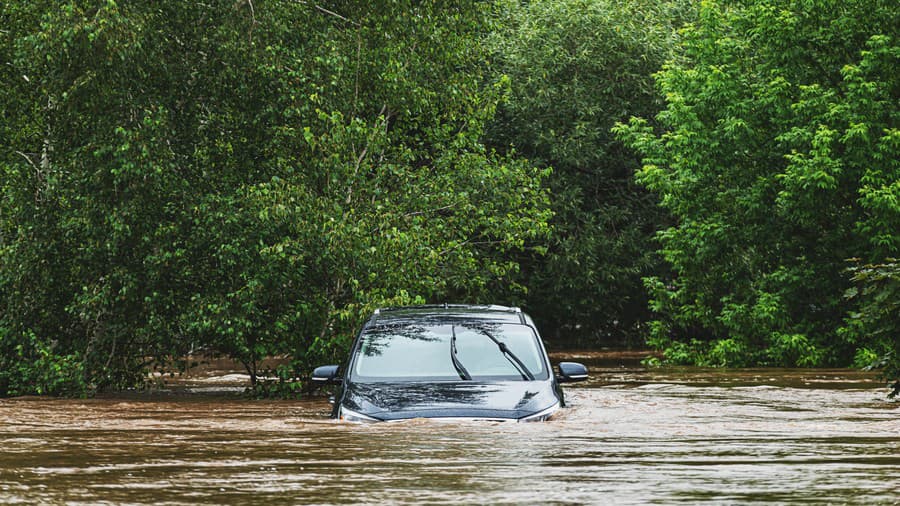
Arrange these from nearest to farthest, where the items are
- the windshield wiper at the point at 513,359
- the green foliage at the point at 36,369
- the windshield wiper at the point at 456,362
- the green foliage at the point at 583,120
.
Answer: the windshield wiper at the point at 456,362 → the windshield wiper at the point at 513,359 → the green foliage at the point at 36,369 → the green foliage at the point at 583,120

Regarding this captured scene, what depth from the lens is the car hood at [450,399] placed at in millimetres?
10414

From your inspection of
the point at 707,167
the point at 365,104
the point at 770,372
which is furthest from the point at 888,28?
the point at 365,104

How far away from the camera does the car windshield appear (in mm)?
11219

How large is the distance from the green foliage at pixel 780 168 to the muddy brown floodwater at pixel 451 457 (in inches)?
514

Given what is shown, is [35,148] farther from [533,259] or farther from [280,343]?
[533,259]

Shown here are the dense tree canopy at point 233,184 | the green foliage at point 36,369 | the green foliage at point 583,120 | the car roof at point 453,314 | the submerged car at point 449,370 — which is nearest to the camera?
the submerged car at point 449,370

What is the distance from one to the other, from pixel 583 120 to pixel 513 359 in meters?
26.0

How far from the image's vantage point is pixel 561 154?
3622cm

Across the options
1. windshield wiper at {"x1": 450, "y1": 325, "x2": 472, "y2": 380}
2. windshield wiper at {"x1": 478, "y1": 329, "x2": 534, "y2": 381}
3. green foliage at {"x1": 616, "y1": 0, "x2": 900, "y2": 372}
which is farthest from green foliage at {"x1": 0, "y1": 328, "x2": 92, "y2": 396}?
green foliage at {"x1": 616, "y1": 0, "x2": 900, "y2": 372}

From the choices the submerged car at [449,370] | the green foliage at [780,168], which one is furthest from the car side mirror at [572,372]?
the green foliage at [780,168]

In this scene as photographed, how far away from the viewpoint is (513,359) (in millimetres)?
11422

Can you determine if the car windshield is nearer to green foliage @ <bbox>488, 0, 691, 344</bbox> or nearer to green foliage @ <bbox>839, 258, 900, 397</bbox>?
green foliage @ <bbox>839, 258, 900, 397</bbox>

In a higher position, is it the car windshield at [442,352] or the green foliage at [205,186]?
the green foliage at [205,186]

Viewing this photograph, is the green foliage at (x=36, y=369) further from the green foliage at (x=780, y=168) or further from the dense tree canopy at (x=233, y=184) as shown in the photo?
the green foliage at (x=780, y=168)
